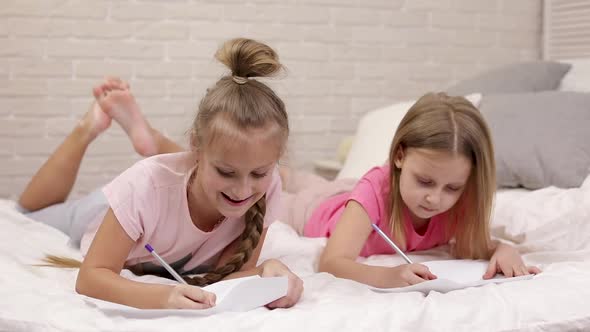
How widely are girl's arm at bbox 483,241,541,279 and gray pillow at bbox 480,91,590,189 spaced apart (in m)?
0.73

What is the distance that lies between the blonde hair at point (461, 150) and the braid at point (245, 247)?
0.35 meters

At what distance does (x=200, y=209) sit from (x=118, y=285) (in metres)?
0.29

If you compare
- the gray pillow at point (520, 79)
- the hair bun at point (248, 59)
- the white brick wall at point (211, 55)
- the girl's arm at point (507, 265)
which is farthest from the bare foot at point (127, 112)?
the gray pillow at point (520, 79)

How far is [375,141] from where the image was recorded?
262cm

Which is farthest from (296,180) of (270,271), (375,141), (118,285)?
(118,285)

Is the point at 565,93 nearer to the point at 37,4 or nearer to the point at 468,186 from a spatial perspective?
the point at 468,186

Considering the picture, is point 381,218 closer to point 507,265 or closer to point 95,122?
point 507,265

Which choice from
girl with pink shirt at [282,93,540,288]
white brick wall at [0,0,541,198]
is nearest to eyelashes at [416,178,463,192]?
girl with pink shirt at [282,93,540,288]

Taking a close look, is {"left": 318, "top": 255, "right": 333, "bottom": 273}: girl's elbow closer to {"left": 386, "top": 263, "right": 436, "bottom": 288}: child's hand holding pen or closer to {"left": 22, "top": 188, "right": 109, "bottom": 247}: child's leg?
{"left": 386, "top": 263, "right": 436, "bottom": 288}: child's hand holding pen

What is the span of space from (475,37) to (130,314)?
9.14 feet

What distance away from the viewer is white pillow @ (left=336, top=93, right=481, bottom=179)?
2555 mm

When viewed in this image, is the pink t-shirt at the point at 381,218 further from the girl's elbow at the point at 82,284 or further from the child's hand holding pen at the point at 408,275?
the girl's elbow at the point at 82,284

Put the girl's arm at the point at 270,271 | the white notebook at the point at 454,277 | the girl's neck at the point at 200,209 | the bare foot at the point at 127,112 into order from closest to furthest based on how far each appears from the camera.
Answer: the girl's arm at the point at 270,271 → the white notebook at the point at 454,277 → the girl's neck at the point at 200,209 → the bare foot at the point at 127,112

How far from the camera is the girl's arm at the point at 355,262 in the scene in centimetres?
140
